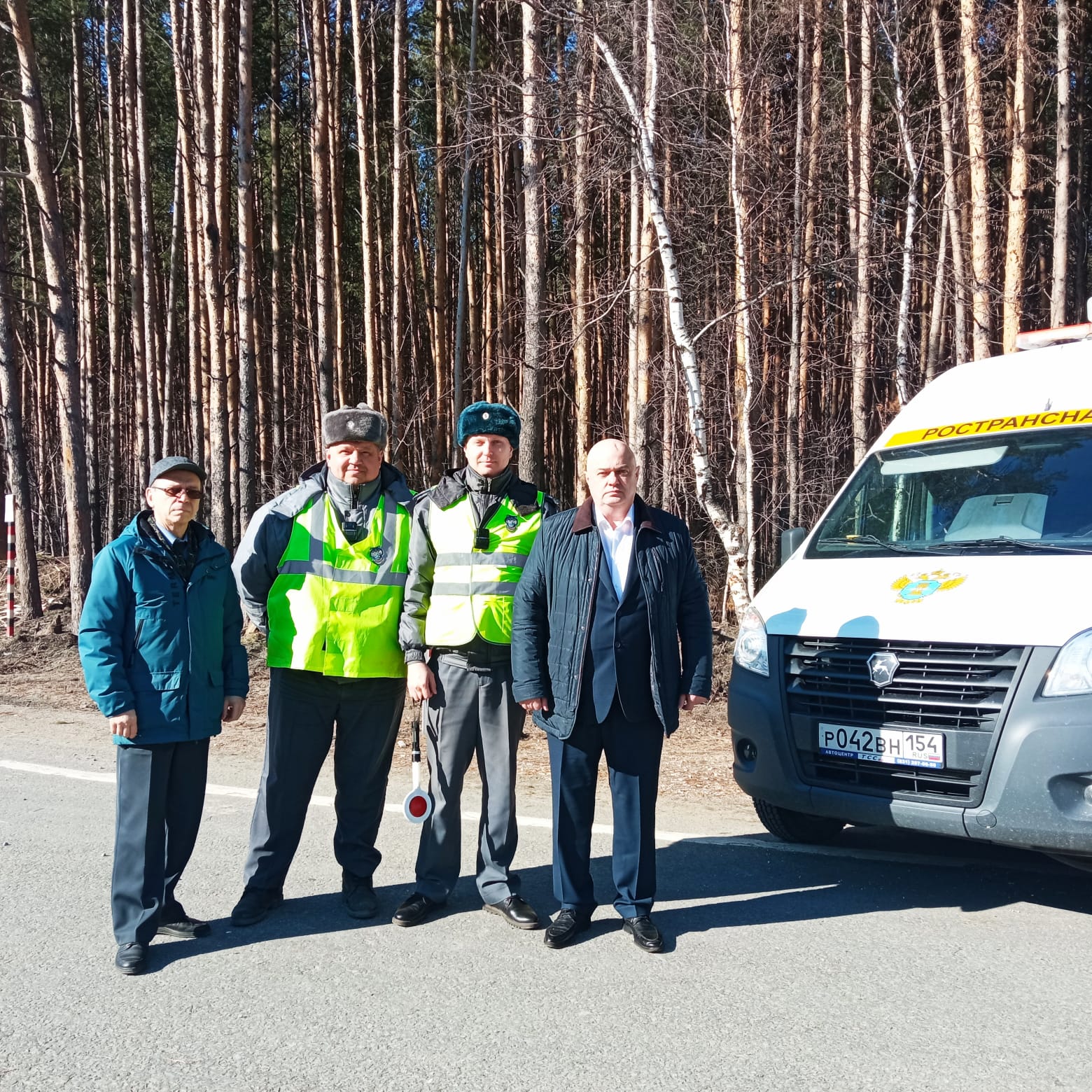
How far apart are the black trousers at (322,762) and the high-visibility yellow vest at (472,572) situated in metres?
0.46

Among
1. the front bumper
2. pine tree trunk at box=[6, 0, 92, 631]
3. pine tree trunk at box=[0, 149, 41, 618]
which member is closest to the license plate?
the front bumper

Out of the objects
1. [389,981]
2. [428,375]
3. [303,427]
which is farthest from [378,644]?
[303,427]

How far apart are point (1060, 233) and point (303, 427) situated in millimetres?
24050

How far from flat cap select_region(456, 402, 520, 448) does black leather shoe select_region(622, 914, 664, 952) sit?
6.48 ft

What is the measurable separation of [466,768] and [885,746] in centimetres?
175

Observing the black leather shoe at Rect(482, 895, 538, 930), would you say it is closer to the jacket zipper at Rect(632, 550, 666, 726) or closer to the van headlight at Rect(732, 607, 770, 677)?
the jacket zipper at Rect(632, 550, 666, 726)

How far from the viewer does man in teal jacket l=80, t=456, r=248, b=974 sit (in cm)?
408

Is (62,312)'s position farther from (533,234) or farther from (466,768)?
(466,768)

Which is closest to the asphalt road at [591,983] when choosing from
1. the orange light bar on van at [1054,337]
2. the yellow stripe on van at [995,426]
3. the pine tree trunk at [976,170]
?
the yellow stripe on van at [995,426]

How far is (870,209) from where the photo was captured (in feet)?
45.2

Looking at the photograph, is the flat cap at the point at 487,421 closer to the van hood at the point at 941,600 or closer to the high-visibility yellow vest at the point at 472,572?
the high-visibility yellow vest at the point at 472,572

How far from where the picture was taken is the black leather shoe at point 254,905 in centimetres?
443

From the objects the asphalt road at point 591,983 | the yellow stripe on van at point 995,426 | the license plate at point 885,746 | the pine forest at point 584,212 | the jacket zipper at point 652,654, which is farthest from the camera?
the pine forest at point 584,212

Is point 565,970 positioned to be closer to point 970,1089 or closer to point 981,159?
point 970,1089
